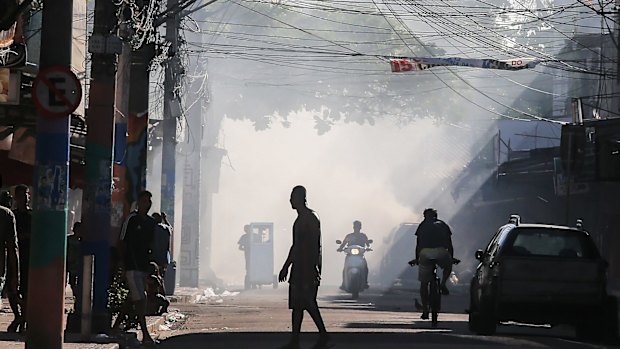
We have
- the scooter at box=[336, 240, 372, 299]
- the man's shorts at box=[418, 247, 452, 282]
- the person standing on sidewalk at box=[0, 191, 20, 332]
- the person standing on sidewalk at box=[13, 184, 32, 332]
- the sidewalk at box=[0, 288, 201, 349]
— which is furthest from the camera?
the scooter at box=[336, 240, 372, 299]

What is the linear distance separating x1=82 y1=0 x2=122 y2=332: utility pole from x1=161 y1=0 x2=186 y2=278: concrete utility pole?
10.2 meters

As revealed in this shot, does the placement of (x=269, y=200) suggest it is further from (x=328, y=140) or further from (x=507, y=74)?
(x=507, y=74)

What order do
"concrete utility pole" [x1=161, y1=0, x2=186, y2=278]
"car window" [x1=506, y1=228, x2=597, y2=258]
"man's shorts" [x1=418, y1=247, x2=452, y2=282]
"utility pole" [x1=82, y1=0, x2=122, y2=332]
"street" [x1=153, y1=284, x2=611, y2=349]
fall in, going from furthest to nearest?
"concrete utility pole" [x1=161, y1=0, x2=186, y2=278], "man's shorts" [x1=418, y1=247, x2=452, y2=282], "car window" [x1=506, y1=228, x2=597, y2=258], "utility pole" [x1=82, y1=0, x2=122, y2=332], "street" [x1=153, y1=284, x2=611, y2=349]

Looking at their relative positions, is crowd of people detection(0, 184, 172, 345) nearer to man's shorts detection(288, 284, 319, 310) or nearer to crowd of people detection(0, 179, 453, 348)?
crowd of people detection(0, 179, 453, 348)

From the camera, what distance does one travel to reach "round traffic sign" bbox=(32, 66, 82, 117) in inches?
Result: 539

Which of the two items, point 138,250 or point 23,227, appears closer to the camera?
point 138,250

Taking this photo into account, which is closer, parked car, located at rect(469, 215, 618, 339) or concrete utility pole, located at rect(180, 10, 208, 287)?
→ parked car, located at rect(469, 215, 618, 339)

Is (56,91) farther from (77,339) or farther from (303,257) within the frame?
(77,339)

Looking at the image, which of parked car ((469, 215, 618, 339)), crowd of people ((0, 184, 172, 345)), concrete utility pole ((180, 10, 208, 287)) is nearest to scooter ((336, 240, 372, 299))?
concrete utility pole ((180, 10, 208, 287))

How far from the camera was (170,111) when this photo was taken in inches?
1305

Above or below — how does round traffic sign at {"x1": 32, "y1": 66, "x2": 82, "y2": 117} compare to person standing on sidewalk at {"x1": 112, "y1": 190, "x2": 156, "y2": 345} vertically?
above

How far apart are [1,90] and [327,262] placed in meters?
55.3

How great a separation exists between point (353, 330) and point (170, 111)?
14.3 m

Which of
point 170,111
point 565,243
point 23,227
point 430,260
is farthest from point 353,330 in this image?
point 170,111
